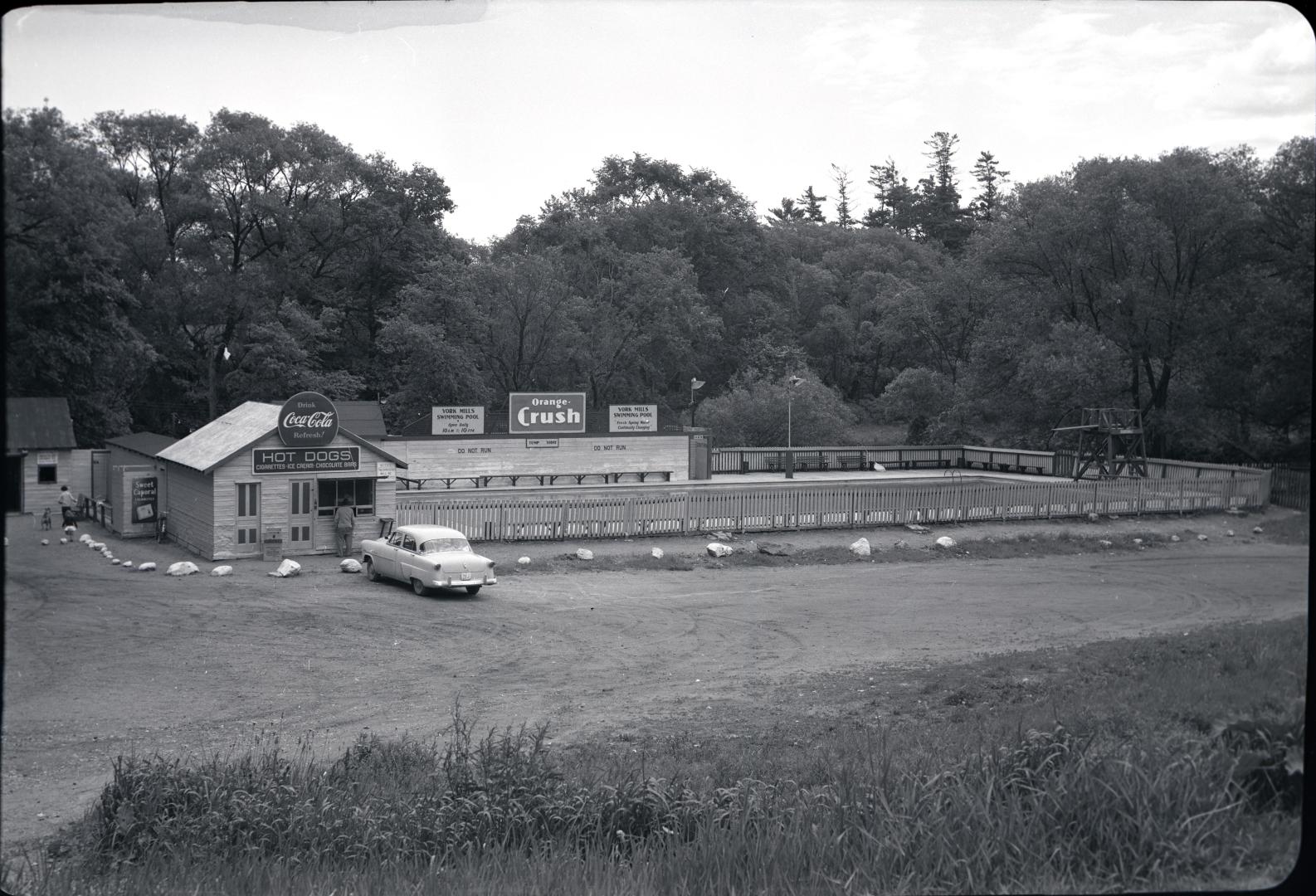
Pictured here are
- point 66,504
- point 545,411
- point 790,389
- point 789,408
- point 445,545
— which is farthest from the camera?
point 445,545

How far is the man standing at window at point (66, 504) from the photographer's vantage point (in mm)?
6232

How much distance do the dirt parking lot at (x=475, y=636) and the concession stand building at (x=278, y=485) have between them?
47 centimetres

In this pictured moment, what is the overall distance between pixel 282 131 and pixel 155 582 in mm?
6832

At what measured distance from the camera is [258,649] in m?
10.2

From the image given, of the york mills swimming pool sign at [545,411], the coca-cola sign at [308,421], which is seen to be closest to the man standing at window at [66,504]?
the coca-cola sign at [308,421]

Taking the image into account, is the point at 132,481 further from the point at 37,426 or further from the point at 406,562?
the point at 37,426

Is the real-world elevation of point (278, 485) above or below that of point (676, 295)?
below

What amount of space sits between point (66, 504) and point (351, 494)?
20.3ft

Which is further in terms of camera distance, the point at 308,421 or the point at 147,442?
the point at 308,421

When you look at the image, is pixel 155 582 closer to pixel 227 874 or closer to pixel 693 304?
pixel 693 304

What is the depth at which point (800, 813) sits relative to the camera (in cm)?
465

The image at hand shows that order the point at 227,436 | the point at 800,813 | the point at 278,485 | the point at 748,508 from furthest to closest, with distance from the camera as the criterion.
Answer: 1. the point at 748,508
2. the point at 278,485
3. the point at 227,436
4. the point at 800,813

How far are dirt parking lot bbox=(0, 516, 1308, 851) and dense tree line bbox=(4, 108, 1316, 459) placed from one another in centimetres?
120

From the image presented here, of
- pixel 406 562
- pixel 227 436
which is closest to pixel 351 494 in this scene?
pixel 406 562
